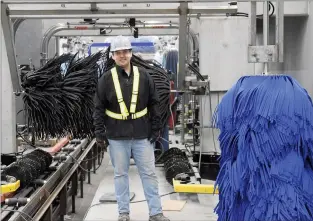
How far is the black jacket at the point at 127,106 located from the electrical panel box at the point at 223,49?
81.0 inches

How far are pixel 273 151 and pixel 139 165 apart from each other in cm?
191

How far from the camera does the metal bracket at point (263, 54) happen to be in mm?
1976

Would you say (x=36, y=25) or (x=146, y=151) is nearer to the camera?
(x=146, y=151)

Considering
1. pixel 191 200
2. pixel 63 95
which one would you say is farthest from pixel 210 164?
pixel 63 95

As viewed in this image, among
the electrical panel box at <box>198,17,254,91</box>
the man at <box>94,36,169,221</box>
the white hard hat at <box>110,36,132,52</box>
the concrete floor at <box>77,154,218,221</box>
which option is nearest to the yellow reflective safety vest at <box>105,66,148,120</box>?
the man at <box>94,36,169,221</box>

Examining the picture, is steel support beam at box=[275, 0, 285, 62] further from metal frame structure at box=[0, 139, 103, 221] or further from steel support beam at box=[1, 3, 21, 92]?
metal frame structure at box=[0, 139, 103, 221]

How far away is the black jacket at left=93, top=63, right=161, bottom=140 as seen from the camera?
353 centimetres

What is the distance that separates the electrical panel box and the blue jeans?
212cm

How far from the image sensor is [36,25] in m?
7.45

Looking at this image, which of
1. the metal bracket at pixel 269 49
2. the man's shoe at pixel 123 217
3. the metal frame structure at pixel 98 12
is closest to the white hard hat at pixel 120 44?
the metal frame structure at pixel 98 12

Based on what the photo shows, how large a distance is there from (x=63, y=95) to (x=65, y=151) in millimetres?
2054

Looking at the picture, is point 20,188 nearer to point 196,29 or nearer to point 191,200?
point 191,200

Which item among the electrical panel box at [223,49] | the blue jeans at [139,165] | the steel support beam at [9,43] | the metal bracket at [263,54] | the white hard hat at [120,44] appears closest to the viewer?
the metal bracket at [263,54]

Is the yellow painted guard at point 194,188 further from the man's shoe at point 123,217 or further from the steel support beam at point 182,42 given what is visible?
the steel support beam at point 182,42
